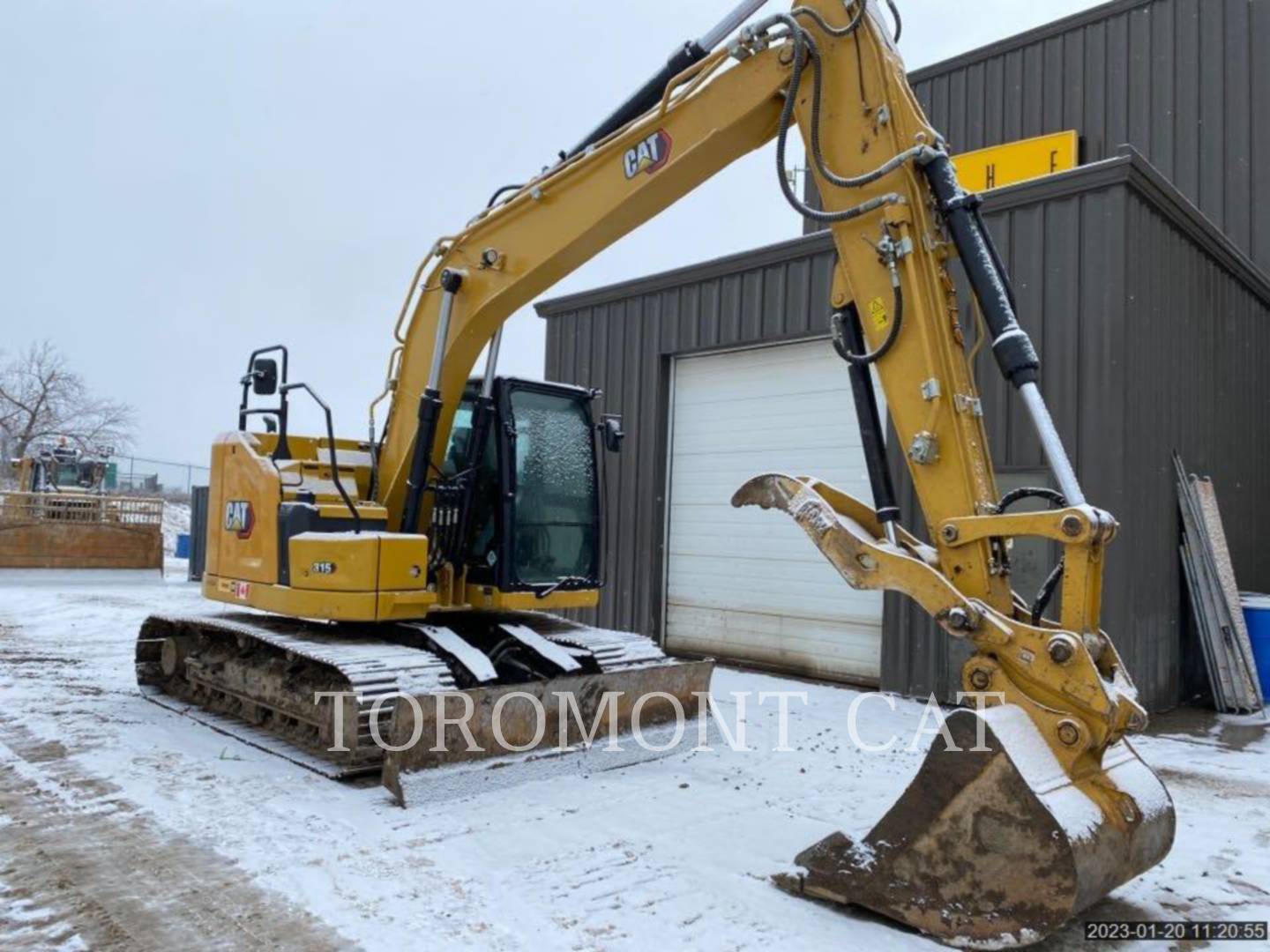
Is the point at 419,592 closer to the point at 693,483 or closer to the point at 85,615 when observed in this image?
the point at 693,483

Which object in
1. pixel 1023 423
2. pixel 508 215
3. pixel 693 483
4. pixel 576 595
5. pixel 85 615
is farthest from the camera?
pixel 85 615

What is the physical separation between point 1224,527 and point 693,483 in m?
5.11

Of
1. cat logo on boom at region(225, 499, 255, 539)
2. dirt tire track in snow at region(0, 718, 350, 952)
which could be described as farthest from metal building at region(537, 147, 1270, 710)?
dirt tire track in snow at region(0, 718, 350, 952)

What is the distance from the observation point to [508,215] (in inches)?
236

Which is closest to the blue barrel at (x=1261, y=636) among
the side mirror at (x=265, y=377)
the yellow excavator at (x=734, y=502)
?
the yellow excavator at (x=734, y=502)

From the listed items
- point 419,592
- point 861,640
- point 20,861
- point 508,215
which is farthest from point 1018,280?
point 20,861

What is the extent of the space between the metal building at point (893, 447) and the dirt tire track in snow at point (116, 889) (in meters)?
5.82

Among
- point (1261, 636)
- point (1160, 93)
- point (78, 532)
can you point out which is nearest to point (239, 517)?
point (1261, 636)

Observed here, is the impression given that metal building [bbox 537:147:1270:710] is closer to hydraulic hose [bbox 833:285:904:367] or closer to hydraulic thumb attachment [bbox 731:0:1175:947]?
hydraulic hose [bbox 833:285:904:367]

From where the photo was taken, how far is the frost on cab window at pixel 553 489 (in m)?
6.32

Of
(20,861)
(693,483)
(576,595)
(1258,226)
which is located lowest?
(20,861)

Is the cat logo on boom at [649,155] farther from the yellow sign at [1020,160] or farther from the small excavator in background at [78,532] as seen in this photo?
the small excavator in background at [78,532]

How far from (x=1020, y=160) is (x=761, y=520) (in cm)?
650

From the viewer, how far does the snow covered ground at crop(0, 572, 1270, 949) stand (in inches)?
139
